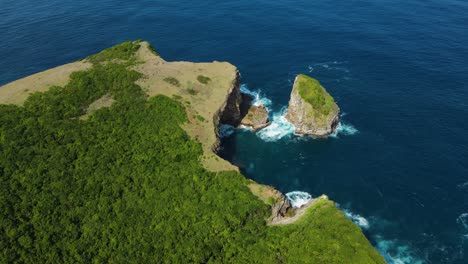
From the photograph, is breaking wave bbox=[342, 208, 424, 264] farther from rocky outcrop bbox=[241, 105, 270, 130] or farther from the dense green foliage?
rocky outcrop bbox=[241, 105, 270, 130]

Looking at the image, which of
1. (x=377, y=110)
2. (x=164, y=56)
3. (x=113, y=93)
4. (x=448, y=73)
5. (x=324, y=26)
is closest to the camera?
(x=113, y=93)

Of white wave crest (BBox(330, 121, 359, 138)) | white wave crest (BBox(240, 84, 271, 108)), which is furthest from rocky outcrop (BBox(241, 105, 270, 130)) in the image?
white wave crest (BBox(330, 121, 359, 138))

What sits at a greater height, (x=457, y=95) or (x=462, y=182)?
(x=457, y=95)

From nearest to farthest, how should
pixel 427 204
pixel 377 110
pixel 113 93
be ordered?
pixel 427 204
pixel 113 93
pixel 377 110

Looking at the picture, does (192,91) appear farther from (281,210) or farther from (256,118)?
(281,210)

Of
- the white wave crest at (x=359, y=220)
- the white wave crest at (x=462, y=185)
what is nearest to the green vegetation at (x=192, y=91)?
the white wave crest at (x=359, y=220)

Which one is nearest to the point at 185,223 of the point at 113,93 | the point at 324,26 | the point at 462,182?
the point at 113,93

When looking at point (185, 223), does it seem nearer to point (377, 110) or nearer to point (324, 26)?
point (377, 110)

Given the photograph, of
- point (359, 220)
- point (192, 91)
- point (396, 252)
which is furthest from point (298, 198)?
point (192, 91)
